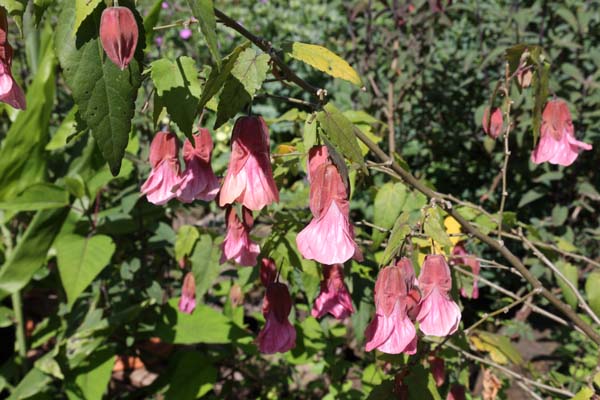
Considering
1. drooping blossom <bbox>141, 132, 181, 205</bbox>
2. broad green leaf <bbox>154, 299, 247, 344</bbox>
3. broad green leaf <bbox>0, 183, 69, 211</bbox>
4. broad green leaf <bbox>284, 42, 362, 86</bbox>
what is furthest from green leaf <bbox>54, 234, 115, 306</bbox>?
broad green leaf <bbox>284, 42, 362, 86</bbox>

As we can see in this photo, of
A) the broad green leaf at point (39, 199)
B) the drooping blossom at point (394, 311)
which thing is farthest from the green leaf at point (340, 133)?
the broad green leaf at point (39, 199)

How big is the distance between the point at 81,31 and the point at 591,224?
220cm

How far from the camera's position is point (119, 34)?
1.64ft

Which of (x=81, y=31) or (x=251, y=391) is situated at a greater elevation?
(x=81, y=31)

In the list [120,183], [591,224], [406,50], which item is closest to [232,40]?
[406,50]

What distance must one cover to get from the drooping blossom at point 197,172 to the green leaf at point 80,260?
23.6 inches

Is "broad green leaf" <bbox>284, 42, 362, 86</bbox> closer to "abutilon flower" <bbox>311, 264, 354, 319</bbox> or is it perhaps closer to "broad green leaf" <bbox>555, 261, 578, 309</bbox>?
"abutilon flower" <bbox>311, 264, 354, 319</bbox>

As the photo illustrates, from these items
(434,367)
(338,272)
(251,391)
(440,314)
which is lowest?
(251,391)

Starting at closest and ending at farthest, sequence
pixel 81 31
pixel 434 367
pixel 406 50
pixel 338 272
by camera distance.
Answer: pixel 81 31 → pixel 338 272 → pixel 434 367 → pixel 406 50

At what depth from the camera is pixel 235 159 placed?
26.7 inches

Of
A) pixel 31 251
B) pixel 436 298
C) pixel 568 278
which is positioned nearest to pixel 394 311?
pixel 436 298

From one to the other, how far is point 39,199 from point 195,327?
0.48 m

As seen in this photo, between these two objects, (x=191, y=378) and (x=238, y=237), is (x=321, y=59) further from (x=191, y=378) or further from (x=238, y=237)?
(x=191, y=378)

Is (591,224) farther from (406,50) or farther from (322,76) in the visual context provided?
(322,76)
